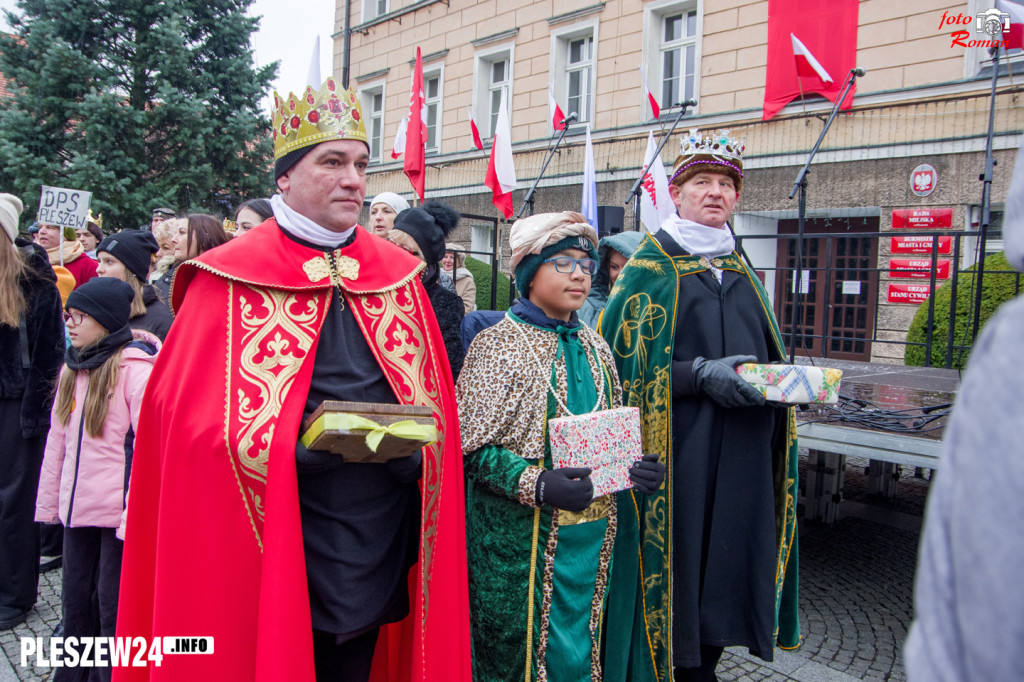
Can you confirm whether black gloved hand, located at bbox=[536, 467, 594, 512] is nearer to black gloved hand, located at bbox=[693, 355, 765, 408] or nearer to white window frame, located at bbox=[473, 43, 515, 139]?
black gloved hand, located at bbox=[693, 355, 765, 408]

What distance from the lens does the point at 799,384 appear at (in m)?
2.49

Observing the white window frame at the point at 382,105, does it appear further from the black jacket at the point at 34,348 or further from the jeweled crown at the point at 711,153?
the jeweled crown at the point at 711,153

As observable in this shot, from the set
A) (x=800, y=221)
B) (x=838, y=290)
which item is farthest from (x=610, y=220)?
(x=838, y=290)

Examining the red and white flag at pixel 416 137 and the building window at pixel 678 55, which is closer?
the red and white flag at pixel 416 137

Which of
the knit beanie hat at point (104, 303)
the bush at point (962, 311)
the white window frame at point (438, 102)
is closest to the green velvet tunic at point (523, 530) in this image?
the knit beanie hat at point (104, 303)

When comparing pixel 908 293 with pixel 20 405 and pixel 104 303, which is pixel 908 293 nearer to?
pixel 104 303

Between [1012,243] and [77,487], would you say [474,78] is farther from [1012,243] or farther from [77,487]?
[1012,243]

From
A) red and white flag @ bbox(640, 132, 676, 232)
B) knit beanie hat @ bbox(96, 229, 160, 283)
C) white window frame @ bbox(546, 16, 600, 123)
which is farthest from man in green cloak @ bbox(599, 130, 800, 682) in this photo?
white window frame @ bbox(546, 16, 600, 123)

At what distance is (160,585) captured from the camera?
6.64 ft

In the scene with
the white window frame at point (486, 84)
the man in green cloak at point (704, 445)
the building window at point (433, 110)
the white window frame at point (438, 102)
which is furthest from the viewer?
the building window at point (433, 110)

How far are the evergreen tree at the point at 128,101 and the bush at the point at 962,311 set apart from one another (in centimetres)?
1121

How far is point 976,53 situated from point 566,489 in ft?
36.4

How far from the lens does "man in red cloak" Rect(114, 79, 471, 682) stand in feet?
→ 6.54

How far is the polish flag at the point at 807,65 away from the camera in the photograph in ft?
34.1
